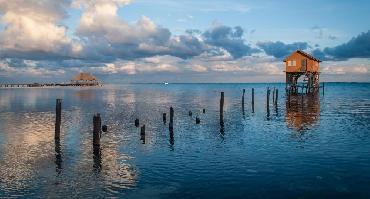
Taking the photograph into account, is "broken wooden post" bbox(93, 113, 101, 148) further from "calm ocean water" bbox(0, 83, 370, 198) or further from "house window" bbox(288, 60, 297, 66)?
"house window" bbox(288, 60, 297, 66)

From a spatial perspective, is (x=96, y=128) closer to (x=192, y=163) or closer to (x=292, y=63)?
(x=192, y=163)

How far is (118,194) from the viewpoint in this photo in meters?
17.5

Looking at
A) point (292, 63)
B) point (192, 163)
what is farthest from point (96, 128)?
point (292, 63)

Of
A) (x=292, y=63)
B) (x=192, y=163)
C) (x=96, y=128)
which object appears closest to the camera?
(x=192, y=163)

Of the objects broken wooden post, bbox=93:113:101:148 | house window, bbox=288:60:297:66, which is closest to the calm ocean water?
broken wooden post, bbox=93:113:101:148

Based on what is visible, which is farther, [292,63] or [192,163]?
[292,63]

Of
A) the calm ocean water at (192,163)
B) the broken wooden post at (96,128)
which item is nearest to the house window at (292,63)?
the calm ocean water at (192,163)

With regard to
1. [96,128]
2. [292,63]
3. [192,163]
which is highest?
[292,63]

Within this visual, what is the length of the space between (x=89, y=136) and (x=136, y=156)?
990cm

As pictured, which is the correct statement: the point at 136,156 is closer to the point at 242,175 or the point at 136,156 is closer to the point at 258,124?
the point at 242,175

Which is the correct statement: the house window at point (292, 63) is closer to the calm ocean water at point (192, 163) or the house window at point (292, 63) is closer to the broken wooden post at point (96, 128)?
the calm ocean water at point (192, 163)

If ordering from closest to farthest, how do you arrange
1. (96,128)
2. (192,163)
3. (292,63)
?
1. (192,163)
2. (96,128)
3. (292,63)

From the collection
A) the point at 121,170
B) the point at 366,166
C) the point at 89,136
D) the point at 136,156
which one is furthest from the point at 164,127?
the point at 366,166

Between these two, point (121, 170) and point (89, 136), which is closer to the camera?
point (121, 170)
